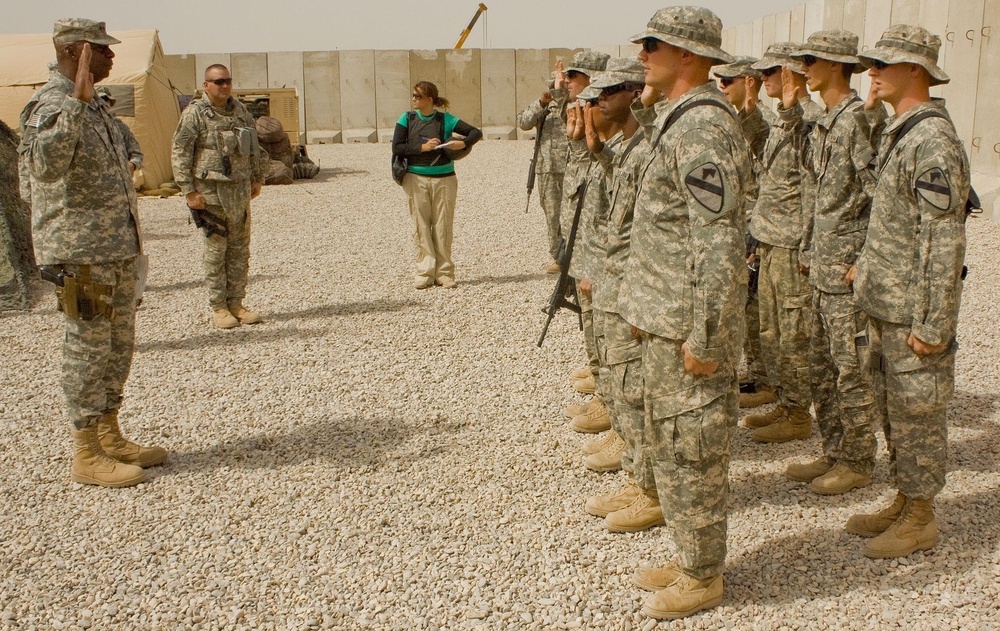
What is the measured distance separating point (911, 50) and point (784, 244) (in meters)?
1.25

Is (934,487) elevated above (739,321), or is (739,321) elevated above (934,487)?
(739,321)

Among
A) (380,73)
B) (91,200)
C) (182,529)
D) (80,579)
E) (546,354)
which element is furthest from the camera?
(380,73)

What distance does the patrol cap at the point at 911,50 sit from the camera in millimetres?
3365

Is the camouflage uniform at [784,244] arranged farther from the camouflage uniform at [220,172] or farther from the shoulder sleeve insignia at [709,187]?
the camouflage uniform at [220,172]

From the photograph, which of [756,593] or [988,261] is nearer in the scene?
[756,593]

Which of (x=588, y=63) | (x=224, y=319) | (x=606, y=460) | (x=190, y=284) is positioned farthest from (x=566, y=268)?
(x=190, y=284)

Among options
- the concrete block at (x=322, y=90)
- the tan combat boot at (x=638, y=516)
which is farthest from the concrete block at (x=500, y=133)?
the tan combat boot at (x=638, y=516)

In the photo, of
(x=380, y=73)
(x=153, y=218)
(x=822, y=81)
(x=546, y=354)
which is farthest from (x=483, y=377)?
(x=380, y=73)

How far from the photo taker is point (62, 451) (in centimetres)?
498

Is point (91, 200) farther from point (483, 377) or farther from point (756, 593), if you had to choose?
point (756, 593)

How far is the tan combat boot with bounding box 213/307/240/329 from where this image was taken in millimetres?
7375

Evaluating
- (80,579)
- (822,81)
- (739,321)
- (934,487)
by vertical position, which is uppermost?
(822,81)

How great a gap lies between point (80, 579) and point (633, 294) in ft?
8.16

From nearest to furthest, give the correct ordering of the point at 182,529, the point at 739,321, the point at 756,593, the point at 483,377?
the point at 739,321 < the point at 756,593 < the point at 182,529 < the point at 483,377
